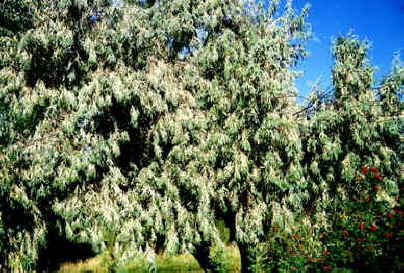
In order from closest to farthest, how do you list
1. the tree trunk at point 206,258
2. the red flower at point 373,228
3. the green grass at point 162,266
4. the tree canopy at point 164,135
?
the red flower at point 373,228 < the tree canopy at point 164,135 < the tree trunk at point 206,258 < the green grass at point 162,266

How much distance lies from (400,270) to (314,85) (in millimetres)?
4969

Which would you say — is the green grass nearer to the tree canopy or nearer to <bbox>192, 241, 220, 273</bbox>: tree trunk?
<bbox>192, 241, 220, 273</bbox>: tree trunk

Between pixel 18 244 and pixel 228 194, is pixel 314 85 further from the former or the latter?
pixel 18 244

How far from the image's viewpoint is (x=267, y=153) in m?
7.23

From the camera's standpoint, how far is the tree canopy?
6648 mm

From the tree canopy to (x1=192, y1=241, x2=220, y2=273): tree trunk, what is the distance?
2.87 feet

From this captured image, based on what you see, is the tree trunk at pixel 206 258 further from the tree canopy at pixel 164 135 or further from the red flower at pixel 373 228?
the red flower at pixel 373 228

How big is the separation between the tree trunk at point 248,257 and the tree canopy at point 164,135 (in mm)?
116

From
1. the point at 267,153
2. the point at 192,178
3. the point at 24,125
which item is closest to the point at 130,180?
the point at 192,178

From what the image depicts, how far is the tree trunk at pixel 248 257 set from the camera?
7593 millimetres

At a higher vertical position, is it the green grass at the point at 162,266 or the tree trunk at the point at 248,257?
the tree trunk at the point at 248,257

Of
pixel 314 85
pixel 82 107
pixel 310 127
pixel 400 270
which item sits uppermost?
pixel 314 85

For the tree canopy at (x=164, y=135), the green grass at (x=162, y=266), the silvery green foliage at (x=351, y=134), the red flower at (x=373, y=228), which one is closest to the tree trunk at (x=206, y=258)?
the tree canopy at (x=164, y=135)

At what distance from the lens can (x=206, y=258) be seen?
925cm
